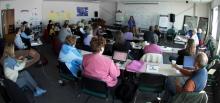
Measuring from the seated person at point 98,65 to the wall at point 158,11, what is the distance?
12782mm

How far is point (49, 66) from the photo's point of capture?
7398 millimetres

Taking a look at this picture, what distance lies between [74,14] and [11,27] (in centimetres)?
514

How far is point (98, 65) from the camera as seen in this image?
3.93m

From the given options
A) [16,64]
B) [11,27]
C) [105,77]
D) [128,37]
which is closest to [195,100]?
[105,77]

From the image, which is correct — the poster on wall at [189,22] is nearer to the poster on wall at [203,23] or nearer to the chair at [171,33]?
the poster on wall at [203,23]

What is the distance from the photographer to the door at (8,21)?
1011cm

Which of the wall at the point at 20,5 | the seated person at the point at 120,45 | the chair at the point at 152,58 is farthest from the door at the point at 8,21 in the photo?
the chair at the point at 152,58

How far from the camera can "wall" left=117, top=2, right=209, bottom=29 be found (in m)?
15.4

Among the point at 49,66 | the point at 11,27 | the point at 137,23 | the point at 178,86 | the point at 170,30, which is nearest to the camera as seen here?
the point at 178,86

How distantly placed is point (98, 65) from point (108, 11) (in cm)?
1437

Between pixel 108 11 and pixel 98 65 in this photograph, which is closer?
pixel 98 65

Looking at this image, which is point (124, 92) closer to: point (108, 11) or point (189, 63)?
point (189, 63)

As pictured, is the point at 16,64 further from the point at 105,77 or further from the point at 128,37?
the point at 128,37

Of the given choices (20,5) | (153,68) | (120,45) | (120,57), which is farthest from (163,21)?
(153,68)
